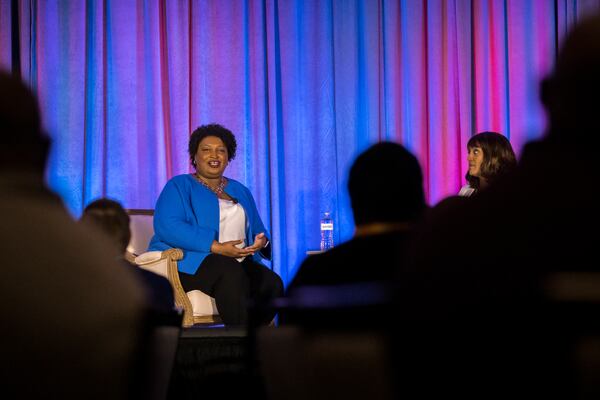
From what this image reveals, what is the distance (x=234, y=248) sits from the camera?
12.8 feet

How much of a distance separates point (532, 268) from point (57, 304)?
599 millimetres

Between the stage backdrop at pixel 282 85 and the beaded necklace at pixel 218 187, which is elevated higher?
the stage backdrop at pixel 282 85

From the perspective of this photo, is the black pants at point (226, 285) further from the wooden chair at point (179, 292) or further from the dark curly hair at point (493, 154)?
the dark curly hair at point (493, 154)

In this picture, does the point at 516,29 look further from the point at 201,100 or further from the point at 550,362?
the point at 550,362

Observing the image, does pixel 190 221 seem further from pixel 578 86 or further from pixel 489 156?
pixel 578 86

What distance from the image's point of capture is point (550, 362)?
956 mm

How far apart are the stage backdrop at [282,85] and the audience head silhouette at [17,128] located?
12.6ft

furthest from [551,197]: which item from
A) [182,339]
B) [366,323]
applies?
[182,339]

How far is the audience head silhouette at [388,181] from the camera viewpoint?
1463 millimetres

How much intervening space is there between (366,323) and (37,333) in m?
0.53

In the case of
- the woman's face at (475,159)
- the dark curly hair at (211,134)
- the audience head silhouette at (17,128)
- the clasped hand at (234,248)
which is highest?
the dark curly hair at (211,134)

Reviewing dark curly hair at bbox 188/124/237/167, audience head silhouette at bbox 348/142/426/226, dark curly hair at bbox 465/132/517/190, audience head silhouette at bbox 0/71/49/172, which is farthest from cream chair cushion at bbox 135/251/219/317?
audience head silhouette at bbox 0/71/49/172

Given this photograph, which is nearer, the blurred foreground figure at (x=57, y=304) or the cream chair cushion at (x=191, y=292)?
the blurred foreground figure at (x=57, y=304)

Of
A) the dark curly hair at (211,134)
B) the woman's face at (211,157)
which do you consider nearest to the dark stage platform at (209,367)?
the woman's face at (211,157)
